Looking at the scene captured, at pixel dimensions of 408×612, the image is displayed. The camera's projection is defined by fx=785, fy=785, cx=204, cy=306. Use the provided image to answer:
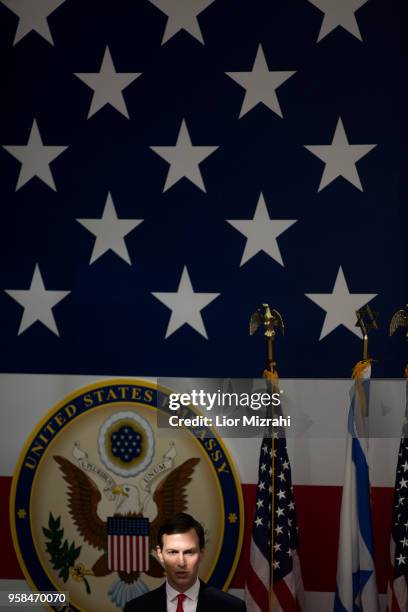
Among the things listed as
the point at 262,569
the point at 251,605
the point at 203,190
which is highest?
the point at 203,190

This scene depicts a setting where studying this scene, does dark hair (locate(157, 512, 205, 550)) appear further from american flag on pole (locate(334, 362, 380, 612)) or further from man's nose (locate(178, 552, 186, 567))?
american flag on pole (locate(334, 362, 380, 612))

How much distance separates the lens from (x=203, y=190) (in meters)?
3.55

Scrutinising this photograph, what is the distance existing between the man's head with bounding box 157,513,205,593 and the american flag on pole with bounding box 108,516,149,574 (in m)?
0.82

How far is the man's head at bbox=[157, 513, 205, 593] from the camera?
8.86ft

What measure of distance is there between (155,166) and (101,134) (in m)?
0.29

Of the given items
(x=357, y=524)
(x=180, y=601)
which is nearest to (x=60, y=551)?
(x=180, y=601)

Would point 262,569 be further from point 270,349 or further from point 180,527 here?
point 270,349

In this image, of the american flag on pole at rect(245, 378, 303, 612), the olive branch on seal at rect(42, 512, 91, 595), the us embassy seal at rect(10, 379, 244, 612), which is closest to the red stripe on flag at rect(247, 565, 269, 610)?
the american flag on pole at rect(245, 378, 303, 612)

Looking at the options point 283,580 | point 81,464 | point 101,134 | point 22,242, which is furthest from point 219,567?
point 101,134

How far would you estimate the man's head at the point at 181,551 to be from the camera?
270 centimetres

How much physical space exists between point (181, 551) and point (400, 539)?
0.92 metres

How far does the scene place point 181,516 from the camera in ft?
9.29

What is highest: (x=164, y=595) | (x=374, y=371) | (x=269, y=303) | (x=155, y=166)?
(x=155, y=166)

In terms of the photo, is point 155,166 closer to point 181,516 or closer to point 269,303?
point 269,303
